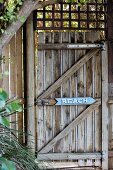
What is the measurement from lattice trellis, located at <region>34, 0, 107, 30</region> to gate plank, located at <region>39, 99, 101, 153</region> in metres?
1.06

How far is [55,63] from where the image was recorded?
5.25 metres

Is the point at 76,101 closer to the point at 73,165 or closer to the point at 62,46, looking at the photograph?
the point at 62,46

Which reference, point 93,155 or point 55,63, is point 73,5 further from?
point 93,155

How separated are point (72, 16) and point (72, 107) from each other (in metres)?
1.23

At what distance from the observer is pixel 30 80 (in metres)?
5.13

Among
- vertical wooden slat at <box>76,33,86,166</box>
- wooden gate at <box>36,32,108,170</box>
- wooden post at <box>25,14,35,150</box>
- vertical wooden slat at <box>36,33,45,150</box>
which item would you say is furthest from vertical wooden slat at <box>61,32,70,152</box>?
wooden post at <box>25,14,35,150</box>

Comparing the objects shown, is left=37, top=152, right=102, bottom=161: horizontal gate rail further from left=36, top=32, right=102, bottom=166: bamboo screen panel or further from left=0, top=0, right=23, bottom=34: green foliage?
left=0, top=0, right=23, bottom=34: green foliage

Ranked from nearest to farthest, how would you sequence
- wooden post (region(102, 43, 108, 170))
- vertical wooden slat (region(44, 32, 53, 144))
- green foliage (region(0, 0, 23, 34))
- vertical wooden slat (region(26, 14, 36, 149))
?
green foliage (region(0, 0, 23, 34))
vertical wooden slat (region(26, 14, 36, 149))
vertical wooden slat (region(44, 32, 53, 144))
wooden post (region(102, 43, 108, 170))

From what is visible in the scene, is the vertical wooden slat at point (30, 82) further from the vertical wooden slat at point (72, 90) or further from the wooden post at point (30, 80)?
the vertical wooden slat at point (72, 90)

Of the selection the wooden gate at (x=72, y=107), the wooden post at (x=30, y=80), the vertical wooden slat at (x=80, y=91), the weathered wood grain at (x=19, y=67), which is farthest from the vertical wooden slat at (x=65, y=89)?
the weathered wood grain at (x=19, y=67)

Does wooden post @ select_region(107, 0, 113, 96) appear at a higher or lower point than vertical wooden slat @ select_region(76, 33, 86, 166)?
higher

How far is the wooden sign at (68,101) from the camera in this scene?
5219 millimetres

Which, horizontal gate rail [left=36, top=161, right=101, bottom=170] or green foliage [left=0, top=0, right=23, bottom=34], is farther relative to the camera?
horizontal gate rail [left=36, top=161, right=101, bottom=170]

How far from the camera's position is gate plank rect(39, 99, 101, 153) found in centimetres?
527
